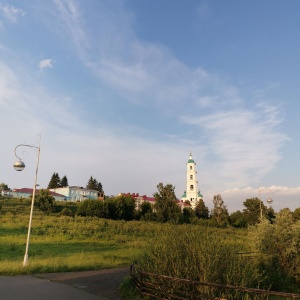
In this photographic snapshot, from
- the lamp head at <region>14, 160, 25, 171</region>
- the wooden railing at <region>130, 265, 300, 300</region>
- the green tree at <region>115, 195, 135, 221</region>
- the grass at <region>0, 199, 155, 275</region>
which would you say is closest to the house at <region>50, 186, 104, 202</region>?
the green tree at <region>115, 195, 135, 221</region>

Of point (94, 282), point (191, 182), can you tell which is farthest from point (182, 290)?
point (191, 182)

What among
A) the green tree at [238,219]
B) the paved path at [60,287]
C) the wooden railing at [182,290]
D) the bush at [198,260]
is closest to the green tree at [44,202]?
the green tree at [238,219]

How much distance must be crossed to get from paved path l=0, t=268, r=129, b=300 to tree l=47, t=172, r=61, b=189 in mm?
128842

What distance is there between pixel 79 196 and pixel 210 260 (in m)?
126

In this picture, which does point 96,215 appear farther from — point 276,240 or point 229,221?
point 276,240

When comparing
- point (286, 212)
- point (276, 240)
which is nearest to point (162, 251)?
point (276, 240)

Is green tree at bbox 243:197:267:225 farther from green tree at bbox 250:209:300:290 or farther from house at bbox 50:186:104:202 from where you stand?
green tree at bbox 250:209:300:290

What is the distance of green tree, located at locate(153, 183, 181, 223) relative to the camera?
7986cm

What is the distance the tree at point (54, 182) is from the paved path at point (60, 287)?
12884 cm

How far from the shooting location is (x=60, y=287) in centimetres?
1283

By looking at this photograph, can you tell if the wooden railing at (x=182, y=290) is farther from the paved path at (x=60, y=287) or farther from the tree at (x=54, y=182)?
the tree at (x=54, y=182)

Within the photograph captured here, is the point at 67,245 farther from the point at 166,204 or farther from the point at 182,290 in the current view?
the point at 166,204

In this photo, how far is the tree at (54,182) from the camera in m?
139

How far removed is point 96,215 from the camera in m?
74.4
